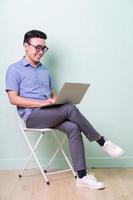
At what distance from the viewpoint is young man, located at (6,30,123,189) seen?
284 cm

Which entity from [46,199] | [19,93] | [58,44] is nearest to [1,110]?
[19,93]

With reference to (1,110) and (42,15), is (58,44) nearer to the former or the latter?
(42,15)

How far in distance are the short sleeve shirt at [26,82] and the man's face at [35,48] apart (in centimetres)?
8

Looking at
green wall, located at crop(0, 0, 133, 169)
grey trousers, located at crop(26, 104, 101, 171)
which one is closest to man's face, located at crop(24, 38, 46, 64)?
green wall, located at crop(0, 0, 133, 169)

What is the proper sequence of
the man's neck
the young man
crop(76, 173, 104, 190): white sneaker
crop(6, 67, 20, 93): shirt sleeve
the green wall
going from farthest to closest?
the green wall → the man's neck → crop(6, 67, 20, 93): shirt sleeve → the young man → crop(76, 173, 104, 190): white sneaker

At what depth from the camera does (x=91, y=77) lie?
11.2 feet

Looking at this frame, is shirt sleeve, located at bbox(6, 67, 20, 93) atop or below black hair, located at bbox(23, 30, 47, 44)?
below

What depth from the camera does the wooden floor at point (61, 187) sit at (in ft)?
8.37

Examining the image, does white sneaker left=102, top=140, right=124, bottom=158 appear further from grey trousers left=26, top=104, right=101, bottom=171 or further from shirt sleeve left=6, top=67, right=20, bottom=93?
shirt sleeve left=6, top=67, right=20, bottom=93

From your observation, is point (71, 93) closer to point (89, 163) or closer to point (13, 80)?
point (13, 80)

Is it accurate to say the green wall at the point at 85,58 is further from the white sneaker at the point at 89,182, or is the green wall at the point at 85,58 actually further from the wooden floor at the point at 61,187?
the white sneaker at the point at 89,182

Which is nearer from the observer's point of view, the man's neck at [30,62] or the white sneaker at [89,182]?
the white sneaker at [89,182]

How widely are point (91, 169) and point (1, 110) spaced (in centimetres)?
102

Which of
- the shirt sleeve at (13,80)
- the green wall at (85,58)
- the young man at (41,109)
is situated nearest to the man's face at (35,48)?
the young man at (41,109)
